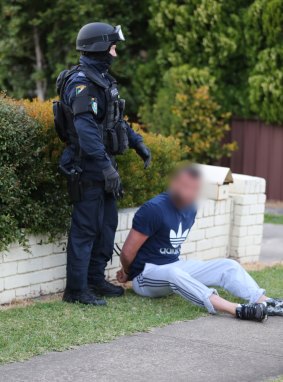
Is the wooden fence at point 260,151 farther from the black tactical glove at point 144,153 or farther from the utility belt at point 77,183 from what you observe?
the utility belt at point 77,183

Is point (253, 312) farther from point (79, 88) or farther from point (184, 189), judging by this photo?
point (79, 88)

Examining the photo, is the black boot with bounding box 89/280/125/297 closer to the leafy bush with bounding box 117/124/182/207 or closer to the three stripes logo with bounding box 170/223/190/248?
the three stripes logo with bounding box 170/223/190/248

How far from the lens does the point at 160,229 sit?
6648 mm

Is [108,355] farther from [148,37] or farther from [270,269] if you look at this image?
[148,37]

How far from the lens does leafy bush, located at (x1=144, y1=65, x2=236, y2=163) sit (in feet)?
44.1

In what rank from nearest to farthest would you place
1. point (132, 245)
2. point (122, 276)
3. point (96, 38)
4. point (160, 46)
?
point (96, 38), point (132, 245), point (122, 276), point (160, 46)

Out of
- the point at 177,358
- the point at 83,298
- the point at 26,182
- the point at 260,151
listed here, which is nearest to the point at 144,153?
the point at 26,182

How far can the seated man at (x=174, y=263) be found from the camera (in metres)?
6.39

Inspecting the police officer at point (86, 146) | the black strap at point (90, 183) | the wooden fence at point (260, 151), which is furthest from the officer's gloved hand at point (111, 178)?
the wooden fence at point (260, 151)

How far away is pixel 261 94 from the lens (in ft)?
43.6

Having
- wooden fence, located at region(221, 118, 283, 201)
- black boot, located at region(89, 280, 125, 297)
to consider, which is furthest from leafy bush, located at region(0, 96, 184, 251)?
wooden fence, located at region(221, 118, 283, 201)

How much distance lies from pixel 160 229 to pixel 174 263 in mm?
278

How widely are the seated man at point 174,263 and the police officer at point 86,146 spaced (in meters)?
0.30

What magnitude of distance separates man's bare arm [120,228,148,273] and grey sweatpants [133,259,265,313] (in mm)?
140
